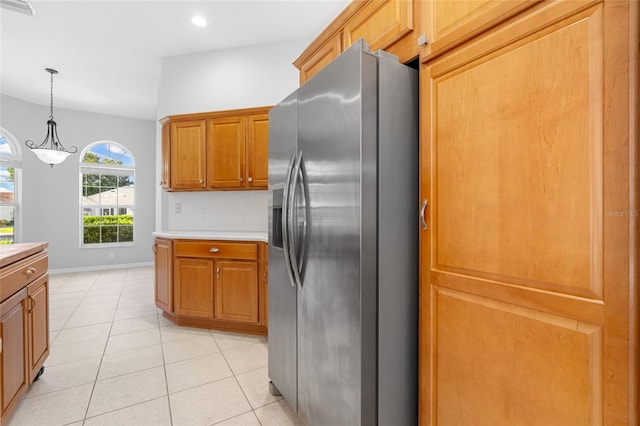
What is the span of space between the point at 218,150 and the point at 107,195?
4.20 m

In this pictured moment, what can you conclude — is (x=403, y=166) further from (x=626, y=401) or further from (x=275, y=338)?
(x=275, y=338)

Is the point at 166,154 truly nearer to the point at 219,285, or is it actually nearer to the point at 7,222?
the point at 219,285

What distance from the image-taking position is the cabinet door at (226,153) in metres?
3.21

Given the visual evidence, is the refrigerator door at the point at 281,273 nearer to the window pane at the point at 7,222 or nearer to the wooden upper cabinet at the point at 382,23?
the wooden upper cabinet at the point at 382,23

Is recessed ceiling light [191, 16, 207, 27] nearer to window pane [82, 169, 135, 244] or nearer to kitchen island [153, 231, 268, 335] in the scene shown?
kitchen island [153, 231, 268, 335]

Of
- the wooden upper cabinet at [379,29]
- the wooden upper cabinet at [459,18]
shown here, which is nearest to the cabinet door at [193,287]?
the wooden upper cabinet at [379,29]

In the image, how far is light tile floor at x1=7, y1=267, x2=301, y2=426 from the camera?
5.70 ft

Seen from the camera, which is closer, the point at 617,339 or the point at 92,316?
the point at 617,339

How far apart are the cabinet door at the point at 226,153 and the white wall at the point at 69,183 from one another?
3.88 m

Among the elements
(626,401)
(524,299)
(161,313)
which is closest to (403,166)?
(524,299)

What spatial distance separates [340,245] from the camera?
4.11 feet

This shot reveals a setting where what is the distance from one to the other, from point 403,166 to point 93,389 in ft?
7.70

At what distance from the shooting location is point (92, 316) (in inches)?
134

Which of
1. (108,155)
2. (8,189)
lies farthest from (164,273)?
(108,155)
